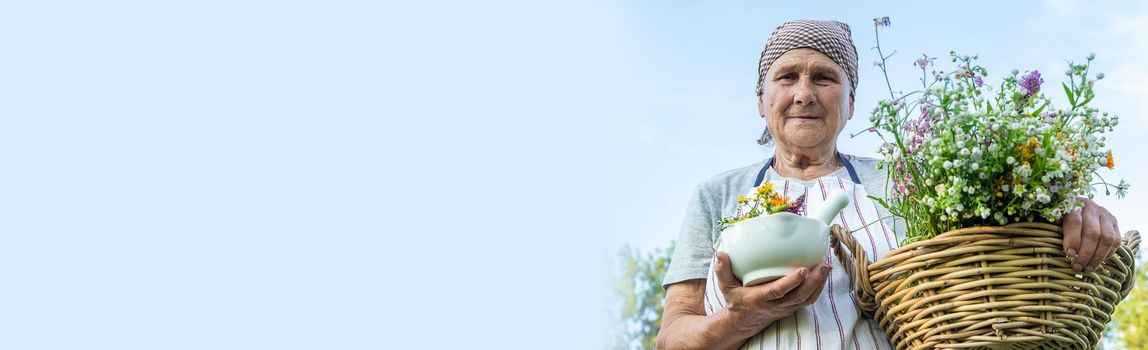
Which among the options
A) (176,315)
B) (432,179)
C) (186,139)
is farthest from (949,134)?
(186,139)

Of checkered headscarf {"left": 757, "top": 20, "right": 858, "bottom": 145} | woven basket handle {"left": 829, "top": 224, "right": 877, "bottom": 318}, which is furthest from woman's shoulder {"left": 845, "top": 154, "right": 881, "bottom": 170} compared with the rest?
woven basket handle {"left": 829, "top": 224, "right": 877, "bottom": 318}

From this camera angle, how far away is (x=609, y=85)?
31.7 ft

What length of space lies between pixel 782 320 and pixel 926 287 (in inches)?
11.8

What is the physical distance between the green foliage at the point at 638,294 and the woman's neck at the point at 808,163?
22.0 feet

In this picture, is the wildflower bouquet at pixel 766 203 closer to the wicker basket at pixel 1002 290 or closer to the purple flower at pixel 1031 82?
the wicker basket at pixel 1002 290

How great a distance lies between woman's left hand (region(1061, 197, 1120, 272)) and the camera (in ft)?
4.07

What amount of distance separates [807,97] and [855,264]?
39cm

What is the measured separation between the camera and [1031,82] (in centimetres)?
135

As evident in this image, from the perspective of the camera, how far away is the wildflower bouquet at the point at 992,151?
1.23 m

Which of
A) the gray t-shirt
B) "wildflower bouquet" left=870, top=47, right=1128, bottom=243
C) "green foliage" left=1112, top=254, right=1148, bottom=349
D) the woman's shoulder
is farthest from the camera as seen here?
"green foliage" left=1112, top=254, right=1148, bottom=349

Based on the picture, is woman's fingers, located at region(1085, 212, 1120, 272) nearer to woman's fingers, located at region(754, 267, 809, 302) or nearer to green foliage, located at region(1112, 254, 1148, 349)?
woman's fingers, located at region(754, 267, 809, 302)

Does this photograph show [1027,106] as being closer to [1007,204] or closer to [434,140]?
[1007,204]

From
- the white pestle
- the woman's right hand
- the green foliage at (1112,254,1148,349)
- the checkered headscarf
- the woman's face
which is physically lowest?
the woman's right hand

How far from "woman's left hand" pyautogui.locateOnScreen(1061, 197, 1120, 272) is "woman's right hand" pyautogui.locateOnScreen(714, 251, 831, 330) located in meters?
0.30
